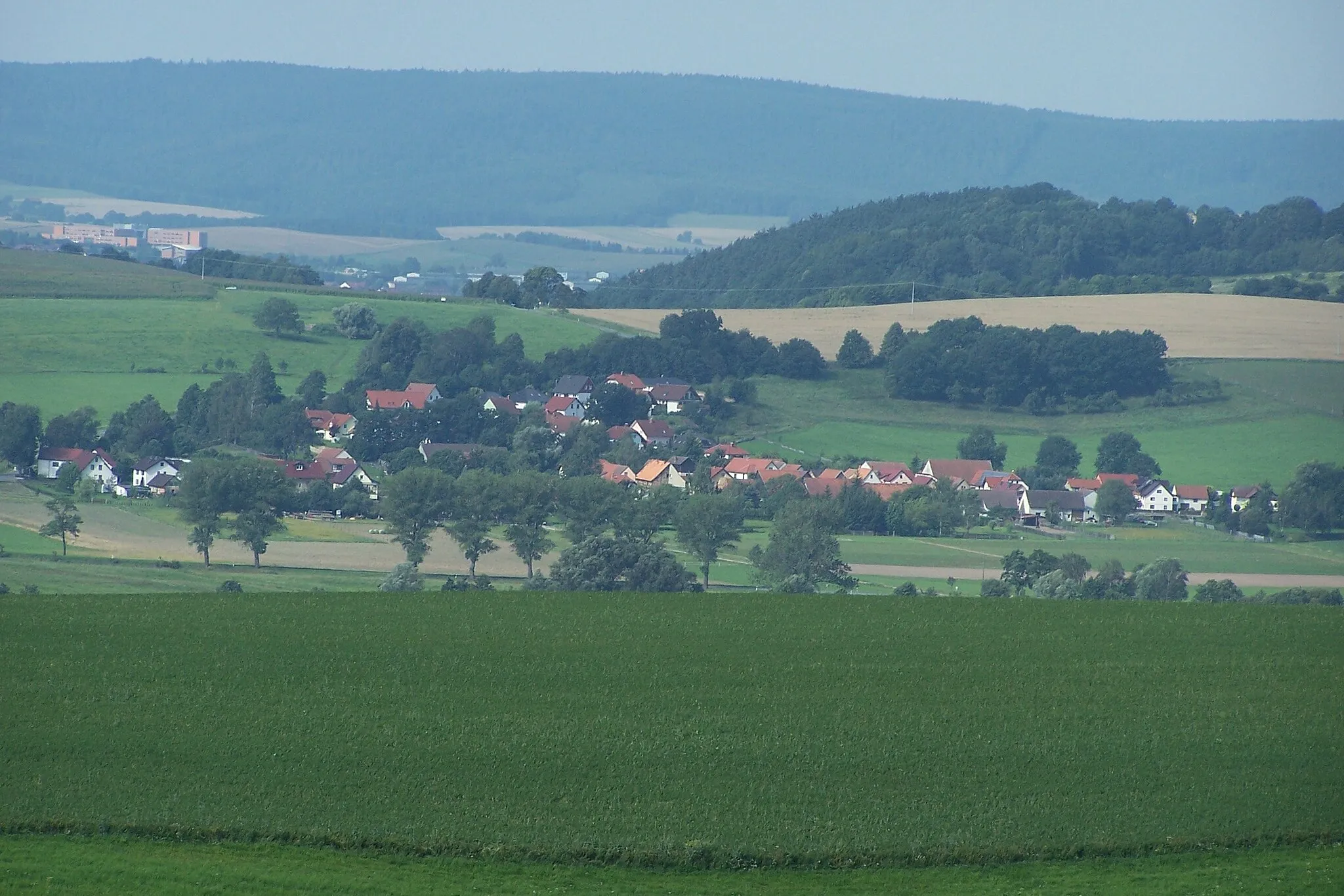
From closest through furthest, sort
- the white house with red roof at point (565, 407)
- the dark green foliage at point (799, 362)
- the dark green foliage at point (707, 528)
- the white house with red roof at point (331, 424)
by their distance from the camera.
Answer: the dark green foliage at point (707, 528) < the white house with red roof at point (331, 424) < the white house with red roof at point (565, 407) < the dark green foliage at point (799, 362)

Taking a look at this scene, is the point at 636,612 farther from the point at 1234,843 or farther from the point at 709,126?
the point at 709,126

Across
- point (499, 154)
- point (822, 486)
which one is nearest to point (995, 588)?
point (822, 486)

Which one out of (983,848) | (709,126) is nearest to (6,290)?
(983,848)

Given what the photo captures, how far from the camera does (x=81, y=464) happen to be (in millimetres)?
34844

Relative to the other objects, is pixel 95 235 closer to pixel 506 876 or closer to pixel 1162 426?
pixel 1162 426

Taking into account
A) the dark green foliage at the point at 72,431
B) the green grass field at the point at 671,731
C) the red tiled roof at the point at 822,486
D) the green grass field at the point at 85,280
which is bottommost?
the green grass field at the point at 671,731

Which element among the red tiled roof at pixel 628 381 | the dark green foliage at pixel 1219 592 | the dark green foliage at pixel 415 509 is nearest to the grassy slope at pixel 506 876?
the dark green foliage at pixel 1219 592

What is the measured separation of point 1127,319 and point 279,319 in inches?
1073

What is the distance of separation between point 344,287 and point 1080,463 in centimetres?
3391

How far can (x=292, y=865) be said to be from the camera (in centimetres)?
1112

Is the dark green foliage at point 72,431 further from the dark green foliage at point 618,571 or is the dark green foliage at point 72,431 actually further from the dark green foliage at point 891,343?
the dark green foliage at point 891,343

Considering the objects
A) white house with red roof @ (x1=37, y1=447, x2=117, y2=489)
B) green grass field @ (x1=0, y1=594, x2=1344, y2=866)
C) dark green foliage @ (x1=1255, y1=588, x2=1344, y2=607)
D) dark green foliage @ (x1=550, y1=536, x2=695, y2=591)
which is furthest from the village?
green grass field @ (x1=0, y1=594, x2=1344, y2=866)

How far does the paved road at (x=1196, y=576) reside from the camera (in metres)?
29.6

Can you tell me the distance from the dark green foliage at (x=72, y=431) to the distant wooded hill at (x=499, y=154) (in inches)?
3680
